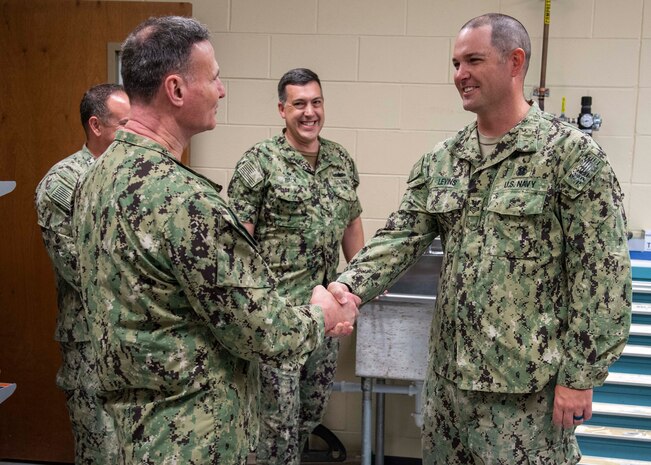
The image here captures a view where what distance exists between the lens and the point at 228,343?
160cm

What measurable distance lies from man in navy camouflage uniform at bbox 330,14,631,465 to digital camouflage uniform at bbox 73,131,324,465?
0.62m

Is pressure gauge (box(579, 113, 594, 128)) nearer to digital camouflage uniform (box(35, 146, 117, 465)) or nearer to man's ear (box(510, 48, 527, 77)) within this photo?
man's ear (box(510, 48, 527, 77))

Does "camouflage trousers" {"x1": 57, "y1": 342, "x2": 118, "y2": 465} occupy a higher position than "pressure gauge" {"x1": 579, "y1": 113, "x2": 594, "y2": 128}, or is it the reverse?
"pressure gauge" {"x1": 579, "y1": 113, "x2": 594, "y2": 128}

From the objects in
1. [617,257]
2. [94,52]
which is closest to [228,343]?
[617,257]

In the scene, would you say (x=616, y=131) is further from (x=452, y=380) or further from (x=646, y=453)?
(x=452, y=380)

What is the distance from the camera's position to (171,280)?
1559 millimetres

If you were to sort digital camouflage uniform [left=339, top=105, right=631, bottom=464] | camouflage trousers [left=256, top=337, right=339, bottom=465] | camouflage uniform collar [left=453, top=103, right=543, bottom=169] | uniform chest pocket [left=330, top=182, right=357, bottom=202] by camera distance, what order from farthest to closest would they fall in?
uniform chest pocket [left=330, top=182, right=357, bottom=202] < camouflage trousers [left=256, top=337, right=339, bottom=465] < camouflage uniform collar [left=453, top=103, right=543, bottom=169] < digital camouflage uniform [left=339, top=105, right=631, bottom=464]

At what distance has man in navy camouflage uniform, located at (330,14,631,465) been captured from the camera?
1.92m

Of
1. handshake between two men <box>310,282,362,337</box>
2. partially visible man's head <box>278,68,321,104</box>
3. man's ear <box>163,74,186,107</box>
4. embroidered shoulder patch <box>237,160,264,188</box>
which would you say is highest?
partially visible man's head <box>278,68,321,104</box>

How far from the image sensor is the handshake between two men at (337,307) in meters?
A: 2.01

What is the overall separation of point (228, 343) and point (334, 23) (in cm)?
240

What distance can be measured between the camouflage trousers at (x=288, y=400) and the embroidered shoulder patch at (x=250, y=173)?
2.40ft

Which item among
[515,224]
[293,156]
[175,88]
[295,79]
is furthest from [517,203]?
[295,79]

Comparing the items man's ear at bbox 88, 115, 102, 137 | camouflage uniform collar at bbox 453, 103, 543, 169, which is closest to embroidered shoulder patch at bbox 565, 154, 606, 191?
camouflage uniform collar at bbox 453, 103, 543, 169
